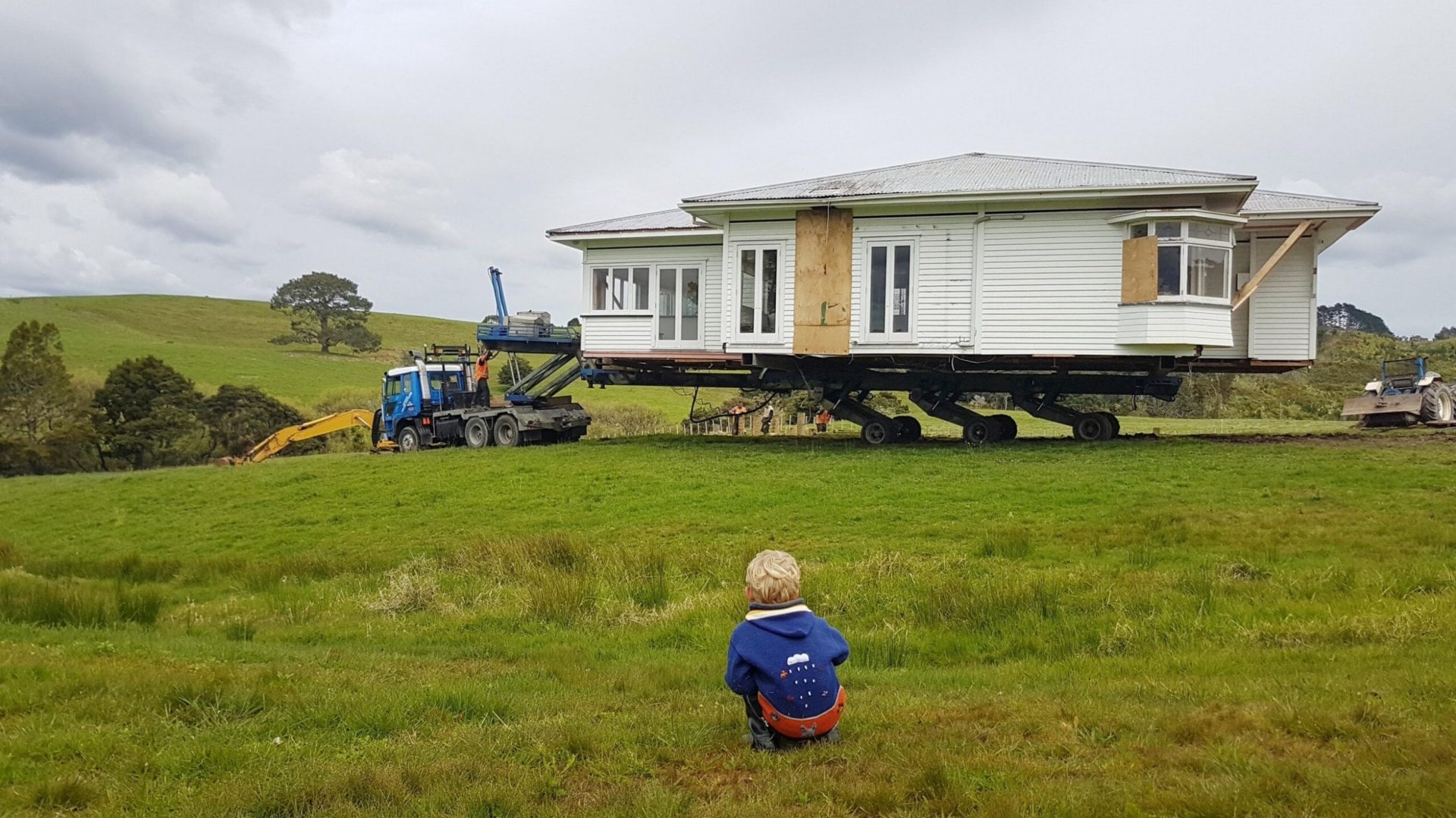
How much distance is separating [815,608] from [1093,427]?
49.0 ft

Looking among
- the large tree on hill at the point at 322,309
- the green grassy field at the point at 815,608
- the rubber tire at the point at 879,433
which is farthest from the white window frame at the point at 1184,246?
the large tree on hill at the point at 322,309

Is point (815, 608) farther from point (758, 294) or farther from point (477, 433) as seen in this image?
point (477, 433)

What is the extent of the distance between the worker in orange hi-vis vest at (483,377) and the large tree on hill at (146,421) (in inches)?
686

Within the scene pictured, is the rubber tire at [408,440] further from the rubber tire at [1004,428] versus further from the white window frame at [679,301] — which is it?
the rubber tire at [1004,428]

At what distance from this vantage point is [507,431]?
28.1 m

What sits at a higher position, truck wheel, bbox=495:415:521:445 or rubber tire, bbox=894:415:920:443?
rubber tire, bbox=894:415:920:443

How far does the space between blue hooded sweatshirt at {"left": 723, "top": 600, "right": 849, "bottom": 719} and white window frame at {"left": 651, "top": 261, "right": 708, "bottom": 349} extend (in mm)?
19730

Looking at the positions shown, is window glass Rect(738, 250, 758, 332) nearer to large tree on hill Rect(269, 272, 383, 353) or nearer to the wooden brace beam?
the wooden brace beam

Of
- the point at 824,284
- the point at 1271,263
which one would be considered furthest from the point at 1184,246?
the point at 824,284

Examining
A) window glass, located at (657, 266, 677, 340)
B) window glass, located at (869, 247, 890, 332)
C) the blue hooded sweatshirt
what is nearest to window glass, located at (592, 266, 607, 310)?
window glass, located at (657, 266, 677, 340)

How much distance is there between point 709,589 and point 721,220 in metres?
13.8

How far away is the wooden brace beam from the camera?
20016 mm

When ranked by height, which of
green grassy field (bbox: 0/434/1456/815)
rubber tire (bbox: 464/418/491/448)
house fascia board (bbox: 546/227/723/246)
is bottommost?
green grassy field (bbox: 0/434/1456/815)

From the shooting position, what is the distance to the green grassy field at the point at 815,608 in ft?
14.7
